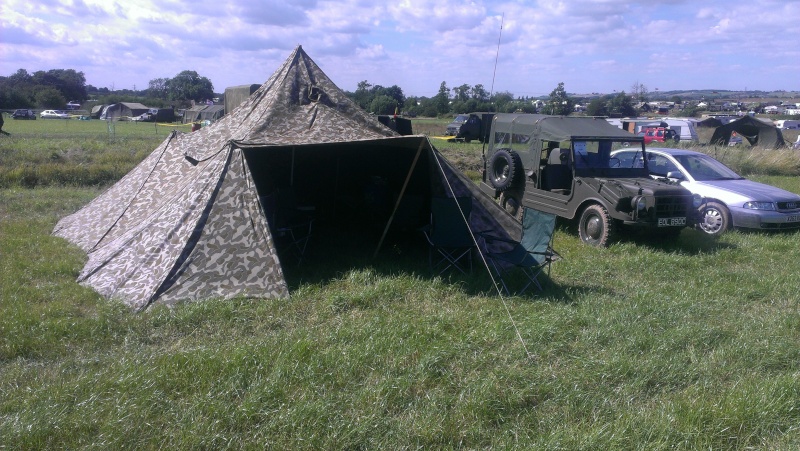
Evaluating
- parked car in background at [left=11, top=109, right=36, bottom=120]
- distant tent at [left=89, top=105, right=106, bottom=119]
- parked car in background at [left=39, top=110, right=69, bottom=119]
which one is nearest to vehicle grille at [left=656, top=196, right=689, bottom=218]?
parked car in background at [left=11, top=109, right=36, bottom=120]

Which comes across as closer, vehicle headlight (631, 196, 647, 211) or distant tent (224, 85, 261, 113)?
vehicle headlight (631, 196, 647, 211)

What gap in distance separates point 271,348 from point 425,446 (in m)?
1.75

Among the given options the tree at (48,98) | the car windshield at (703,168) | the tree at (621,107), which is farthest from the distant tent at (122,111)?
the car windshield at (703,168)

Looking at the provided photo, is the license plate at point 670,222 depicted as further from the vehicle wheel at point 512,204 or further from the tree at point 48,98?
the tree at point 48,98

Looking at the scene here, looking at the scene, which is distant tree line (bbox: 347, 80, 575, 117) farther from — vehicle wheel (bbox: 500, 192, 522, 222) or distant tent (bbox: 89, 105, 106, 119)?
distant tent (bbox: 89, 105, 106, 119)

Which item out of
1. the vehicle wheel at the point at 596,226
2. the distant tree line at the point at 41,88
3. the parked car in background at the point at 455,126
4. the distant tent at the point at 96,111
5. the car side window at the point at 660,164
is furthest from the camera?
the distant tent at the point at 96,111

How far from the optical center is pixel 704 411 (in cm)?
442

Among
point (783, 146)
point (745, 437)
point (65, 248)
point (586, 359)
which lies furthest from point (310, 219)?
point (783, 146)

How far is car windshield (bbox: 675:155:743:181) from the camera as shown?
11.9 metres

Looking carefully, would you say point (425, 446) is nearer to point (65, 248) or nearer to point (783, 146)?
point (65, 248)

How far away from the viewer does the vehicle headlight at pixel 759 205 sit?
10.8 meters

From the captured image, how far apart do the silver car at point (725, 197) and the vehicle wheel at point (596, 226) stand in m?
1.26

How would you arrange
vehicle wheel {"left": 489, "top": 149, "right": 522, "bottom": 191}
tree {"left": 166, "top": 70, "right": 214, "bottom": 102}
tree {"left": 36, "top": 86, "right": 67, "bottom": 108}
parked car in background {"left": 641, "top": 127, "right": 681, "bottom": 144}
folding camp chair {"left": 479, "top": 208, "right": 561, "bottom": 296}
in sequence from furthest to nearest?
tree {"left": 166, "top": 70, "right": 214, "bottom": 102} → tree {"left": 36, "top": 86, "right": 67, "bottom": 108} → parked car in background {"left": 641, "top": 127, "right": 681, "bottom": 144} → vehicle wheel {"left": 489, "top": 149, "right": 522, "bottom": 191} → folding camp chair {"left": 479, "top": 208, "right": 561, "bottom": 296}

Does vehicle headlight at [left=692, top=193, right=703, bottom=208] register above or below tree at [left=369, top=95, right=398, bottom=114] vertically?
below
